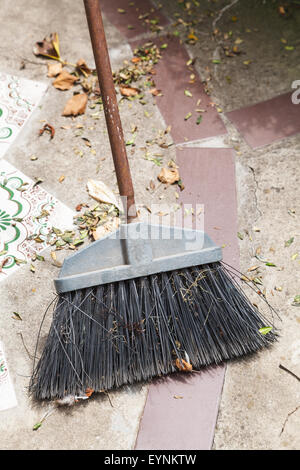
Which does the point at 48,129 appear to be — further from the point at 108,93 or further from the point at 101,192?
the point at 108,93

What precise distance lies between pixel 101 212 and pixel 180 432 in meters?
0.85

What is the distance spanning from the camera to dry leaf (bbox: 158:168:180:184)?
2.08 m

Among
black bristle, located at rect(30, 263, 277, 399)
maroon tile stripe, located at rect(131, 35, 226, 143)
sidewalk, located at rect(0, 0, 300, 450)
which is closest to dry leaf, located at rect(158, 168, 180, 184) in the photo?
sidewalk, located at rect(0, 0, 300, 450)

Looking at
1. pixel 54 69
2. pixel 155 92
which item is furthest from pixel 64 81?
pixel 155 92

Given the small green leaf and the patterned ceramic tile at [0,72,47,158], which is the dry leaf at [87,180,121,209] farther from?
the small green leaf

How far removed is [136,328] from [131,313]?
5 centimetres

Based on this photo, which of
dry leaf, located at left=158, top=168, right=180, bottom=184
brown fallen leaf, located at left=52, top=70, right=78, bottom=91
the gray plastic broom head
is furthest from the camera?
brown fallen leaf, located at left=52, top=70, right=78, bottom=91

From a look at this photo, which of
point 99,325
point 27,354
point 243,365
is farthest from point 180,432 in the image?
point 27,354

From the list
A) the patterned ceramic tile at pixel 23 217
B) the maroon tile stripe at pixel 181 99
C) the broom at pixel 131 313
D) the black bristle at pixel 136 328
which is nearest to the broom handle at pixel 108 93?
the broom at pixel 131 313

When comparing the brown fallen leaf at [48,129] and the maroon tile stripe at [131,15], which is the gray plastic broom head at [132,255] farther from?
the maroon tile stripe at [131,15]

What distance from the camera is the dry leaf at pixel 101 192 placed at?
6.70 ft

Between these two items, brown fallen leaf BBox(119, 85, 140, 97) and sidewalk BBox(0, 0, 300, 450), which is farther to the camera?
brown fallen leaf BBox(119, 85, 140, 97)

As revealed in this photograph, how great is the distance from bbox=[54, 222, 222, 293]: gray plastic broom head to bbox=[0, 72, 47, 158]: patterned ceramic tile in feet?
2.81
